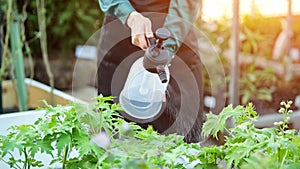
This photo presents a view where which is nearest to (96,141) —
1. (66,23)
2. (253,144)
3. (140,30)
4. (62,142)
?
(62,142)

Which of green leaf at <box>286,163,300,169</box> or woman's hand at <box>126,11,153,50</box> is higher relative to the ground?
woman's hand at <box>126,11,153,50</box>

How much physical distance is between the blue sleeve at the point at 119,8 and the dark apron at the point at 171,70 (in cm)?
6

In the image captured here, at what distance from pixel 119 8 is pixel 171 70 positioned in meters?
0.20

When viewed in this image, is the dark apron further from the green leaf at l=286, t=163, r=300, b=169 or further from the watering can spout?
the green leaf at l=286, t=163, r=300, b=169

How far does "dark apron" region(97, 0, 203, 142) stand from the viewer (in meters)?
0.96

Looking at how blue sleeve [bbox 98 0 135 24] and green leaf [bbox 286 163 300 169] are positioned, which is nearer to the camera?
green leaf [bbox 286 163 300 169]

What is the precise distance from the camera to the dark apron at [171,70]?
96 centimetres

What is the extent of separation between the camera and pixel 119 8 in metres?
1.13

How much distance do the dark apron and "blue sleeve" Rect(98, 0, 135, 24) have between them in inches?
2.4

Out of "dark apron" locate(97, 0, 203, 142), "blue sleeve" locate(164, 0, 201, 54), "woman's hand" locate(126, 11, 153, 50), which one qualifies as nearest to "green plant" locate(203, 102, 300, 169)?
"dark apron" locate(97, 0, 203, 142)

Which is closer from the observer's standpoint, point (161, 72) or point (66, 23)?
point (161, 72)

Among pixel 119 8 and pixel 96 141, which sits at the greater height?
pixel 119 8

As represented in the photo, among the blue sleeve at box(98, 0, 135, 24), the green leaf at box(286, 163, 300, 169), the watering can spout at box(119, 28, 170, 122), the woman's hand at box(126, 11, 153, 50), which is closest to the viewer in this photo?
the green leaf at box(286, 163, 300, 169)

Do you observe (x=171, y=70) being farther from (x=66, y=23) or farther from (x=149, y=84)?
(x=66, y=23)
